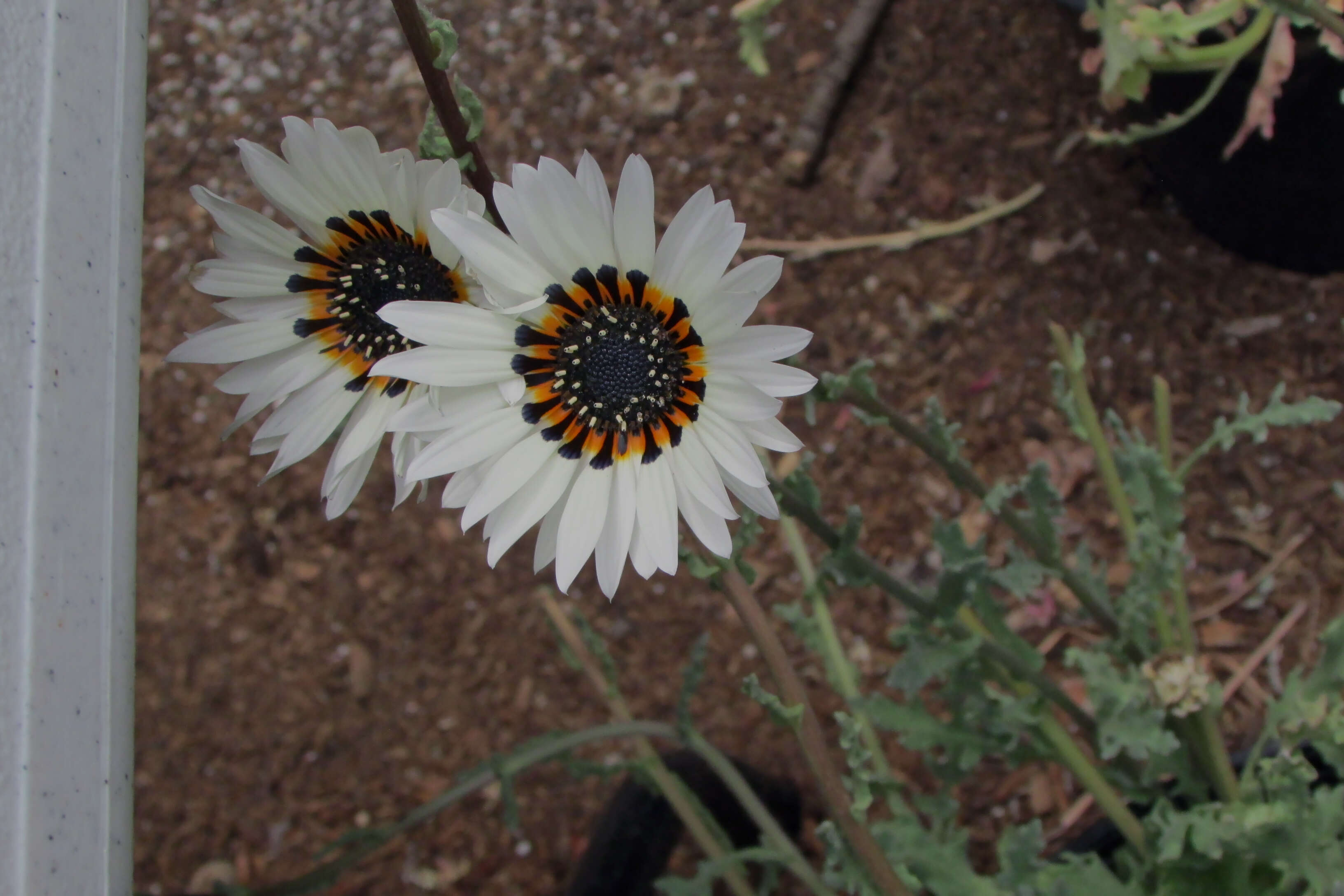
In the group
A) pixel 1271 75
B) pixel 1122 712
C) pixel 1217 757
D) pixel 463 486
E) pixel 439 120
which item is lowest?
pixel 1217 757

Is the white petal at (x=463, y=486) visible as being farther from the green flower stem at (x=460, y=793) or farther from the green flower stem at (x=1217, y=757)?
the green flower stem at (x=1217, y=757)

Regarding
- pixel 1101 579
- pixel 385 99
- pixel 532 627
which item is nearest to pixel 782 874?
pixel 532 627

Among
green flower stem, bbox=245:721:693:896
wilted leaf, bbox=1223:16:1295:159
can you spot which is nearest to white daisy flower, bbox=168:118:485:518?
green flower stem, bbox=245:721:693:896

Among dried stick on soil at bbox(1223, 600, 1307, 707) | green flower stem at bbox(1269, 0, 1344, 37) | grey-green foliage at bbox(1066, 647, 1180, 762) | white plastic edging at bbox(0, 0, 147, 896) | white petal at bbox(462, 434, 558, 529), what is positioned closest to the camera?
white plastic edging at bbox(0, 0, 147, 896)

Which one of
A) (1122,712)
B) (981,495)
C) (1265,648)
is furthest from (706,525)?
(1265,648)

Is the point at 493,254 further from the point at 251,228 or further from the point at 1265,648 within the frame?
the point at 1265,648

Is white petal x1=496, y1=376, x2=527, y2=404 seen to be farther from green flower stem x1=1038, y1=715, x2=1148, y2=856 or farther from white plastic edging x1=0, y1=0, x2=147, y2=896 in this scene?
green flower stem x1=1038, y1=715, x2=1148, y2=856

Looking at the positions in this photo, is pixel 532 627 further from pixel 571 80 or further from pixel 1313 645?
pixel 1313 645
